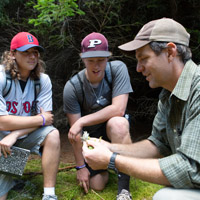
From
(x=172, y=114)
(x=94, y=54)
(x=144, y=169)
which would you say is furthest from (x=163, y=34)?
(x=94, y=54)

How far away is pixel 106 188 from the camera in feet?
10.9

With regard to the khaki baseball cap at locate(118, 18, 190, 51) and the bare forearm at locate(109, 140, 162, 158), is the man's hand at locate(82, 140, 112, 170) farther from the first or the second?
the khaki baseball cap at locate(118, 18, 190, 51)

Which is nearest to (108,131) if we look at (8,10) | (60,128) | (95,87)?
(95,87)

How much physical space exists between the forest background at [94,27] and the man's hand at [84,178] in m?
1.85

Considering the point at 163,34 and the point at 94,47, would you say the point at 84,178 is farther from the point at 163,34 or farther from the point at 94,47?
the point at 163,34

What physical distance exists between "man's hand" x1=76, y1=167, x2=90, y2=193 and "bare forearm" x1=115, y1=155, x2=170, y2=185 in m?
1.44

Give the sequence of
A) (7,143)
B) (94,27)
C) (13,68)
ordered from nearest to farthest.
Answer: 1. (7,143)
2. (13,68)
3. (94,27)

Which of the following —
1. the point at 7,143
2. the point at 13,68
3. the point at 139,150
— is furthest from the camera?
the point at 13,68

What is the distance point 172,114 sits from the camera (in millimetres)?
2039

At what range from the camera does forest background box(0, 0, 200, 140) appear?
4.81 metres

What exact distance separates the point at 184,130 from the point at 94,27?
380cm

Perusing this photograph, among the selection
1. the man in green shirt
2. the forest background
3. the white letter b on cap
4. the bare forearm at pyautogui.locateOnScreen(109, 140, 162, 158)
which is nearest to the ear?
the man in green shirt

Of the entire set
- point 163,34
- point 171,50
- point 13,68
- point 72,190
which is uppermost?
point 163,34

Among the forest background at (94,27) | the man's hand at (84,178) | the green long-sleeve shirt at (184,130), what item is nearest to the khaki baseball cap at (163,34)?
the green long-sleeve shirt at (184,130)
